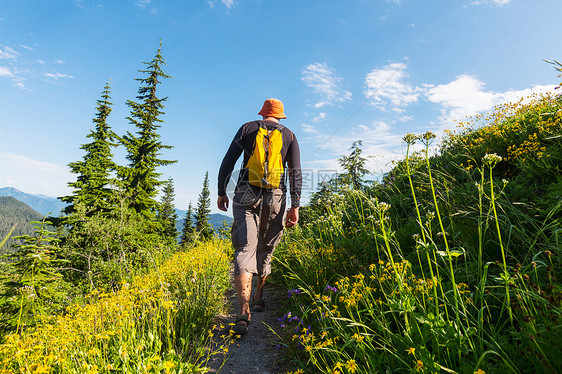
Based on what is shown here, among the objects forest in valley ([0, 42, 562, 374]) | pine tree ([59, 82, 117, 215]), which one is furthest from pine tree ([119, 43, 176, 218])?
forest in valley ([0, 42, 562, 374])

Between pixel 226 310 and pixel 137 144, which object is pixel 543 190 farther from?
pixel 137 144

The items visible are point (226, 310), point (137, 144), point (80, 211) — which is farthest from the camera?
point (137, 144)

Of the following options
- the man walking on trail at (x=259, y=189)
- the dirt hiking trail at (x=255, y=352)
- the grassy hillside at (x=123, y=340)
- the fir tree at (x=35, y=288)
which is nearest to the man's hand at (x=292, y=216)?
the man walking on trail at (x=259, y=189)

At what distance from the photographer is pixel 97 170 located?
19312mm

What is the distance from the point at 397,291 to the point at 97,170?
2248 centimetres

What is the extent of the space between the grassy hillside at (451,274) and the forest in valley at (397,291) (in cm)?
2

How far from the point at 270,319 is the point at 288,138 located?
2597 mm

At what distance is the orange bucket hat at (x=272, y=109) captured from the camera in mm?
3840

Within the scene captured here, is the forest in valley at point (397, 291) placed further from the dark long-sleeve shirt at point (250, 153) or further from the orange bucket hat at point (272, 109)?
the orange bucket hat at point (272, 109)

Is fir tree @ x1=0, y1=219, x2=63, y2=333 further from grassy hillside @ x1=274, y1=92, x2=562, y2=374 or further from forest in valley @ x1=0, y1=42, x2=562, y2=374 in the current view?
grassy hillside @ x1=274, y1=92, x2=562, y2=374

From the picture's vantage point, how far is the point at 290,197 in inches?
152

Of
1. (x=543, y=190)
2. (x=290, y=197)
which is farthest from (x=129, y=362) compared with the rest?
(x=543, y=190)

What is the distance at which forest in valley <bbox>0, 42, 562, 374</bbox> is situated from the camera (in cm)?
153

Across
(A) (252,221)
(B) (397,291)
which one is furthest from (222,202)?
(B) (397,291)
